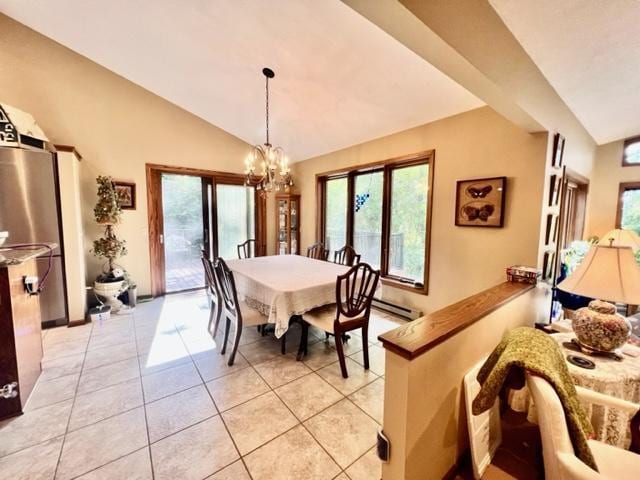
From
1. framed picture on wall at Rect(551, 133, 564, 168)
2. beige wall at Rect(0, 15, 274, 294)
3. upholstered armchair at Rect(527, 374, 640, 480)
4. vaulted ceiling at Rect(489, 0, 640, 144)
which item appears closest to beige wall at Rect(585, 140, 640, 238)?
vaulted ceiling at Rect(489, 0, 640, 144)

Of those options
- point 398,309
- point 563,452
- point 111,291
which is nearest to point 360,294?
point 398,309

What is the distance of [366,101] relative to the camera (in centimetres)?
313

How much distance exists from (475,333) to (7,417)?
3.01 meters

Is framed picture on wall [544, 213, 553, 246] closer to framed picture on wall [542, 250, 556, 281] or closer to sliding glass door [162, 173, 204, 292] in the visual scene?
framed picture on wall [542, 250, 556, 281]

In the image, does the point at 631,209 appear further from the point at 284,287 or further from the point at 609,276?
the point at 284,287

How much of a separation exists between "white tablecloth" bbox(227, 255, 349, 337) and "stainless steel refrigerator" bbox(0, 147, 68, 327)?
209 cm

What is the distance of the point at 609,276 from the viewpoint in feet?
4.75

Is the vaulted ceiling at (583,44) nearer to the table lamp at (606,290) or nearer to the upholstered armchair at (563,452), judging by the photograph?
the table lamp at (606,290)

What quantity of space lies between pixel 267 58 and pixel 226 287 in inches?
93.6

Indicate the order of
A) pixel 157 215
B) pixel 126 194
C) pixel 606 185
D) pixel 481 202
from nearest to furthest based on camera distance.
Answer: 1. pixel 481 202
2. pixel 606 185
3. pixel 126 194
4. pixel 157 215

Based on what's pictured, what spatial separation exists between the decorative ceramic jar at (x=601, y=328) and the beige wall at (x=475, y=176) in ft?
3.33

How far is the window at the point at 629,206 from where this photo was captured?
3.79 m

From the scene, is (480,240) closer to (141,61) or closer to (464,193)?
(464,193)

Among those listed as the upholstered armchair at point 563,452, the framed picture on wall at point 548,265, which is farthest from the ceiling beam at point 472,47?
the upholstered armchair at point 563,452
